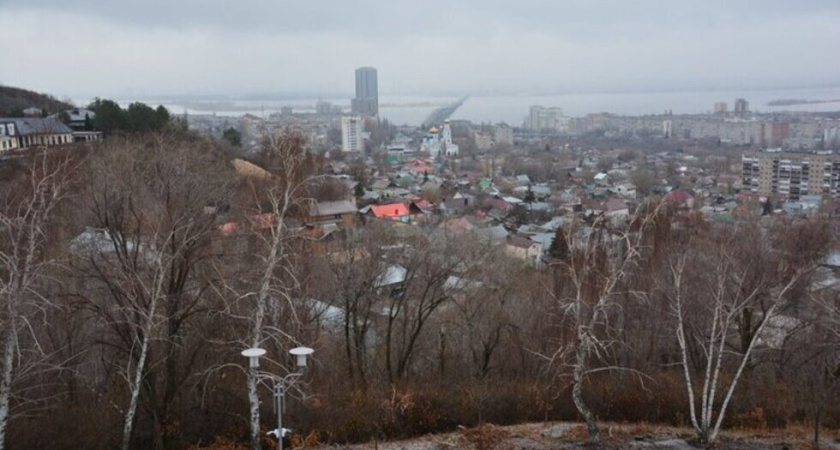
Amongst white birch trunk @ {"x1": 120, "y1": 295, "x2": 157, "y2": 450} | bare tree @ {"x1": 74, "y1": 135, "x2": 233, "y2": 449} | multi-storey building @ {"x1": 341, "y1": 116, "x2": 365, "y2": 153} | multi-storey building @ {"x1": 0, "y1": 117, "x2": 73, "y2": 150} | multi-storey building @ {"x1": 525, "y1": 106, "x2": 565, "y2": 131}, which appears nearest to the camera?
white birch trunk @ {"x1": 120, "y1": 295, "x2": 157, "y2": 450}

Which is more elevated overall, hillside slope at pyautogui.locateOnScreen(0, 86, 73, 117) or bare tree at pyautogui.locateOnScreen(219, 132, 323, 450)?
hillside slope at pyautogui.locateOnScreen(0, 86, 73, 117)

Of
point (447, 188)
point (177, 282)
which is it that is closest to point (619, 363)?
point (177, 282)

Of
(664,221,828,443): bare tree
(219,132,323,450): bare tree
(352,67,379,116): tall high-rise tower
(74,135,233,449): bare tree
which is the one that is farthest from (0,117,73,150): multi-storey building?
(352,67,379,116): tall high-rise tower

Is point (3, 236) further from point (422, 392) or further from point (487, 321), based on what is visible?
point (487, 321)

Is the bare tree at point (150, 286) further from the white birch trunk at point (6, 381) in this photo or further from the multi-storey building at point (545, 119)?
the multi-storey building at point (545, 119)

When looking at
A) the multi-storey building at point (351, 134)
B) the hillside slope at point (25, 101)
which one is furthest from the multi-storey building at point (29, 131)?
the multi-storey building at point (351, 134)

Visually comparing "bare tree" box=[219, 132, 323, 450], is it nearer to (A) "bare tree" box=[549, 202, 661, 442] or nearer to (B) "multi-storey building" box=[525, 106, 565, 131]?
(A) "bare tree" box=[549, 202, 661, 442]

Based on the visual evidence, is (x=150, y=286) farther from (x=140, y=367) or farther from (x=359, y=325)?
(x=359, y=325)
